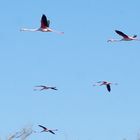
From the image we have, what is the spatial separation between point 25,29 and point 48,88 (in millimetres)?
9730

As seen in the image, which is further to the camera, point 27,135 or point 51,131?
point 27,135

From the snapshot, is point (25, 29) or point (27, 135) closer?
point (25, 29)

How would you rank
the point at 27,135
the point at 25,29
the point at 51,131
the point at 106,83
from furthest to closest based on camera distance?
the point at 27,135, the point at 106,83, the point at 51,131, the point at 25,29

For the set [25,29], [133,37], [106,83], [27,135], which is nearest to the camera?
[25,29]

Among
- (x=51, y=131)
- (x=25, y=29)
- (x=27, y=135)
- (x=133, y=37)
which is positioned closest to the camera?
(x=25, y=29)

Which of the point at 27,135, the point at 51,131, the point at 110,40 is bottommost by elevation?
the point at 51,131

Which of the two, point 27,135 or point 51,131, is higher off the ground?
point 27,135

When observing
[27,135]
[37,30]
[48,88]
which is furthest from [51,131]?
[27,135]

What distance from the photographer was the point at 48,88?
115ft

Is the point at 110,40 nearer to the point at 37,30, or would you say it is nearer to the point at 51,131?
the point at 37,30

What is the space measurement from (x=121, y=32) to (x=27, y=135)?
164 feet

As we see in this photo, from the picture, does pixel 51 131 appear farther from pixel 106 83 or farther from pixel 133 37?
pixel 133 37

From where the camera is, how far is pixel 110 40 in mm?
27141

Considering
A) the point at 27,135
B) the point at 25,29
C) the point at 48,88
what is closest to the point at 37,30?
the point at 25,29
